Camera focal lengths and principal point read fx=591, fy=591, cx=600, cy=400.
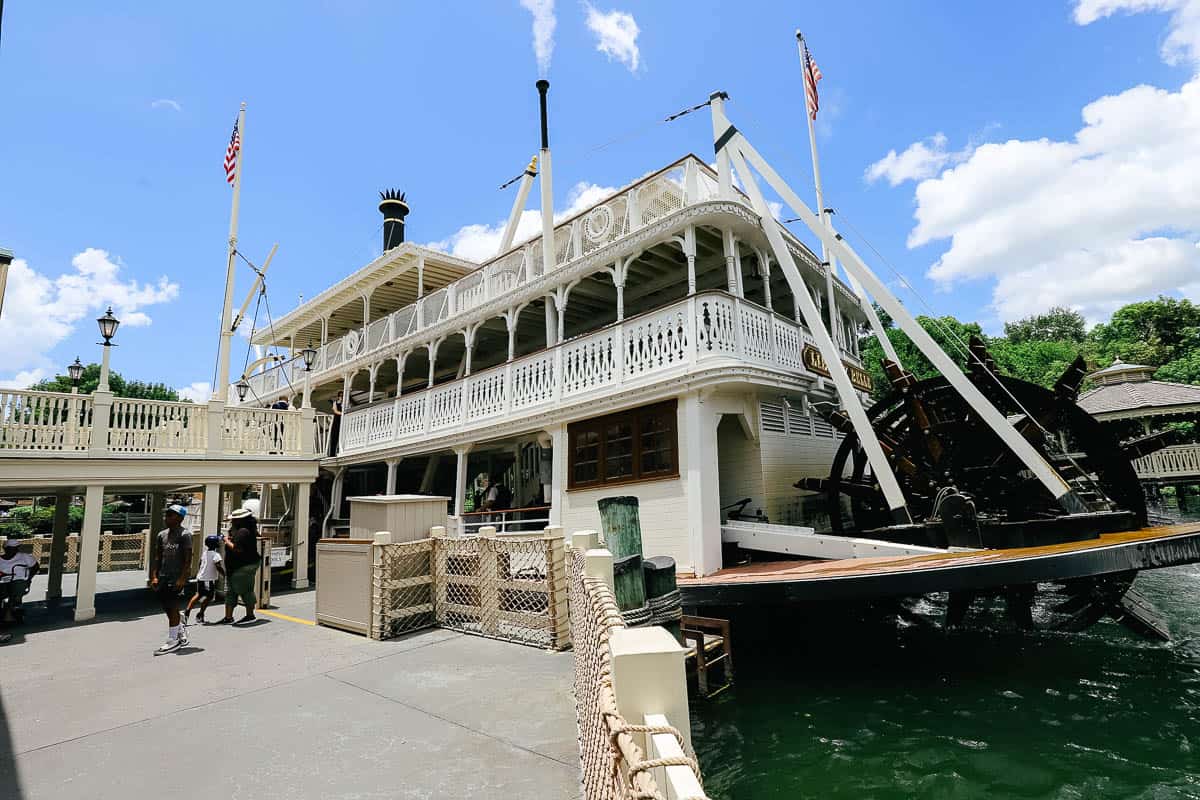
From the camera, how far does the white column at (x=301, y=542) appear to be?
43.2 ft

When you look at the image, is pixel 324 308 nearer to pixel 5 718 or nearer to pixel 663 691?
pixel 5 718

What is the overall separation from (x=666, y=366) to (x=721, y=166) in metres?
3.92

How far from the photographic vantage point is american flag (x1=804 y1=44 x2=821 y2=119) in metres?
12.4

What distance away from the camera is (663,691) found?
2.04m

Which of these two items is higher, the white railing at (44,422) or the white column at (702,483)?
the white railing at (44,422)

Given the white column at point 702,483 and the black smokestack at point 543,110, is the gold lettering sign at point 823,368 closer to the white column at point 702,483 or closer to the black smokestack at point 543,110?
the white column at point 702,483

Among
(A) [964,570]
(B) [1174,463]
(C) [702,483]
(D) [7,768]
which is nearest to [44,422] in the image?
(D) [7,768]

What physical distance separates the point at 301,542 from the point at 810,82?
49.0 feet

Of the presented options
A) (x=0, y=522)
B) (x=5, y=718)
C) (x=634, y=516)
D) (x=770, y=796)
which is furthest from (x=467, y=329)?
(x=0, y=522)

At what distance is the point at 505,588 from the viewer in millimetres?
7445

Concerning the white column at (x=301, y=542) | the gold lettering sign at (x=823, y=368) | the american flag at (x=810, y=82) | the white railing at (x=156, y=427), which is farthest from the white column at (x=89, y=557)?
the american flag at (x=810, y=82)

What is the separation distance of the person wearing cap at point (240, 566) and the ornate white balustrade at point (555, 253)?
21.4ft

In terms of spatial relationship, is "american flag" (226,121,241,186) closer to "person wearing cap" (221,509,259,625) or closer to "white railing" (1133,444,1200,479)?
"person wearing cap" (221,509,259,625)

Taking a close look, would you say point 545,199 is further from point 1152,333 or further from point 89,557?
point 1152,333
